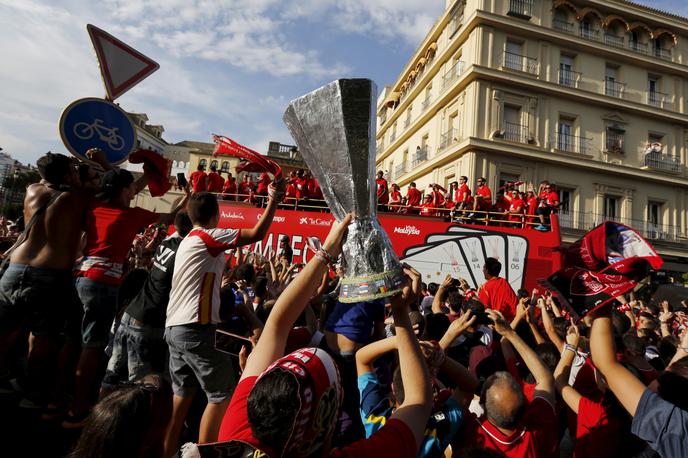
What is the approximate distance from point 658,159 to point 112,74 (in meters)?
26.7

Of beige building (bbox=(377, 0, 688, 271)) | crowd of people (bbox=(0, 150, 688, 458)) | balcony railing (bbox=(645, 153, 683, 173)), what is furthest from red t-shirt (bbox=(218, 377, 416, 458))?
balcony railing (bbox=(645, 153, 683, 173))

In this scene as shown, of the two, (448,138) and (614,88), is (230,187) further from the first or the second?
(614,88)

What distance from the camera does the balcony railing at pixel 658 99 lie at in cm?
2275

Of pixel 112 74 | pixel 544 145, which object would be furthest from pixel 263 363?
pixel 544 145

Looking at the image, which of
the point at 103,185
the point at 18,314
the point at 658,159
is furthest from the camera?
the point at 658,159

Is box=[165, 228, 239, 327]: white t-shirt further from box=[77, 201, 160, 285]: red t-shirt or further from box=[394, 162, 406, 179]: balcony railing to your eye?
box=[394, 162, 406, 179]: balcony railing

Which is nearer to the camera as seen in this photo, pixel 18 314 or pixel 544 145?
pixel 18 314

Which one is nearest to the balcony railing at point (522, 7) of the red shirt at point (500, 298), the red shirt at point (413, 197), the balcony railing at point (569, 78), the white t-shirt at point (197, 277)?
the balcony railing at point (569, 78)

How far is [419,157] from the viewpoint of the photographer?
25.0 metres

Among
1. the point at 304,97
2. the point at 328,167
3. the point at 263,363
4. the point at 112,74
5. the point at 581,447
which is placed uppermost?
the point at 112,74

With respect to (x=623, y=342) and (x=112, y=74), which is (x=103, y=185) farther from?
(x=623, y=342)

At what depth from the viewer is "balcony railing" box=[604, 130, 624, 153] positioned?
2158cm

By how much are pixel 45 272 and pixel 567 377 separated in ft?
12.4

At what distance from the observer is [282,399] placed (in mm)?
1066
